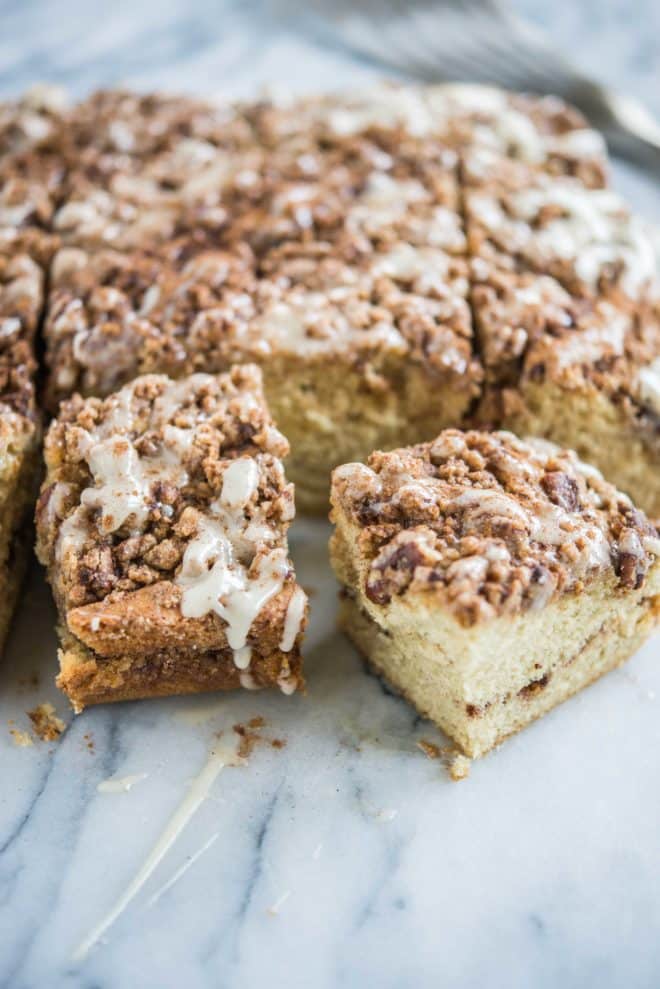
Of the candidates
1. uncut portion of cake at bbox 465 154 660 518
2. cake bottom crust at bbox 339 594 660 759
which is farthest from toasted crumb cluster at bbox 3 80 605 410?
cake bottom crust at bbox 339 594 660 759

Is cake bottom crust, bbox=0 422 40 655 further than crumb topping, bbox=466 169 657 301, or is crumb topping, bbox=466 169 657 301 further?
crumb topping, bbox=466 169 657 301

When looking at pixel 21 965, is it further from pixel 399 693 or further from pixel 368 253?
pixel 368 253

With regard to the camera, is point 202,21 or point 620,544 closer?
point 620,544

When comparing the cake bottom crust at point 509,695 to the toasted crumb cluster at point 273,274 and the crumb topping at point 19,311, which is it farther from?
the crumb topping at point 19,311

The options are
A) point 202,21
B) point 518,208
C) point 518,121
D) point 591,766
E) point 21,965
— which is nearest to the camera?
point 21,965

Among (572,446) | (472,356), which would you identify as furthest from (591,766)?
(472,356)

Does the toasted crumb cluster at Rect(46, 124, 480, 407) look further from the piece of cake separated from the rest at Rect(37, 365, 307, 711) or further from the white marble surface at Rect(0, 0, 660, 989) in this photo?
the white marble surface at Rect(0, 0, 660, 989)

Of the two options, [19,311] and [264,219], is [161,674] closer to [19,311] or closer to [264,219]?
[19,311]

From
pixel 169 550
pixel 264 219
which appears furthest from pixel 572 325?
pixel 169 550
